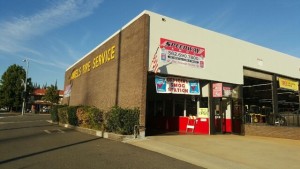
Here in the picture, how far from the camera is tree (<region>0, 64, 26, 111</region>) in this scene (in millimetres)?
70562

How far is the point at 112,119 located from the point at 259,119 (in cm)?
1777

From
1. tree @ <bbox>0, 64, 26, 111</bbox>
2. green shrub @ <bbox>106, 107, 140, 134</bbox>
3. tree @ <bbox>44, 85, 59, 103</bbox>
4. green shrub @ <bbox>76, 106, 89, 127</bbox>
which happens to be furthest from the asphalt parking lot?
tree @ <bbox>44, 85, 59, 103</bbox>

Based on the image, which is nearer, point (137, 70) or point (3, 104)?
point (137, 70)

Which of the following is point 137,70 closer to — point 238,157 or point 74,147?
point 74,147

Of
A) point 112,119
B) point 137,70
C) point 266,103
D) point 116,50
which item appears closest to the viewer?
point 112,119

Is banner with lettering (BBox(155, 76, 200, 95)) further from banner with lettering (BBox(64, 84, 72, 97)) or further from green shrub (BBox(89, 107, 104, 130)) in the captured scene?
banner with lettering (BBox(64, 84, 72, 97))

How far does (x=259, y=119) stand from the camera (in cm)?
2878

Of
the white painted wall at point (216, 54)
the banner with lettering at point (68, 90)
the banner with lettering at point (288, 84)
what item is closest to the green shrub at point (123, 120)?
the white painted wall at point (216, 54)

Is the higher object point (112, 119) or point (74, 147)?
point (112, 119)

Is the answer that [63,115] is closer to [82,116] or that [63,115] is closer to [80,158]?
[82,116]

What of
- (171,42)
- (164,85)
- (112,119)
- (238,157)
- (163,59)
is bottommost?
(238,157)

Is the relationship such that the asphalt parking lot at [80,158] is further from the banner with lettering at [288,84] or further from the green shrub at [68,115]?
the banner with lettering at [288,84]

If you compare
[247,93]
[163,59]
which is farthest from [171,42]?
[247,93]

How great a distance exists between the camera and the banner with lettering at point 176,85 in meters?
18.8
